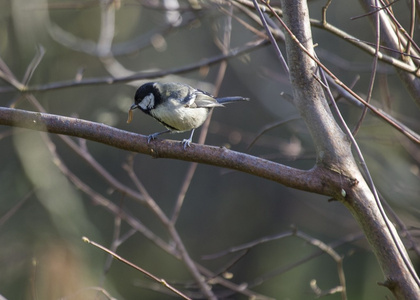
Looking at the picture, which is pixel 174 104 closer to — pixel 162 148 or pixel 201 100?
pixel 201 100

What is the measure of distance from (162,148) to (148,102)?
42.2 inches

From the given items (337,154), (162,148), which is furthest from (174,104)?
(337,154)

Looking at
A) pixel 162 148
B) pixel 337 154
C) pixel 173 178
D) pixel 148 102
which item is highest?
pixel 337 154

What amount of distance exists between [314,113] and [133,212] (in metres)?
6.61

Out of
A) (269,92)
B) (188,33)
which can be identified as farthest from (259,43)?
(188,33)

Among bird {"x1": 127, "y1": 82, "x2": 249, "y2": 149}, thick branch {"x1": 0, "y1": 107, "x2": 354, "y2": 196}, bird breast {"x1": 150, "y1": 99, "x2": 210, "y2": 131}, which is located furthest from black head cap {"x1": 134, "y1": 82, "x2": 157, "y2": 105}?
thick branch {"x1": 0, "y1": 107, "x2": 354, "y2": 196}

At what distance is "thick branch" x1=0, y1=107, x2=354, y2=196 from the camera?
2.00 metres

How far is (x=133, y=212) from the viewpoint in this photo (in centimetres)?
832

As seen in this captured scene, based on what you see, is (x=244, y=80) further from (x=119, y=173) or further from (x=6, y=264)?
(x=6, y=264)

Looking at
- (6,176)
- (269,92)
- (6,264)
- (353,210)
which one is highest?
(353,210)

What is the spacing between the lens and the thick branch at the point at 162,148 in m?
2.00

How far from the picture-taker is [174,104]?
326 centimetres

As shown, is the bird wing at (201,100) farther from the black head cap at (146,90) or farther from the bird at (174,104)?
the black head cap at (146,90)

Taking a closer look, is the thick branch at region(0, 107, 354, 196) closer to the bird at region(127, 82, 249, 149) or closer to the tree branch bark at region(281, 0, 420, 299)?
the tree branch bark at region(281, 0, 420, 299)
